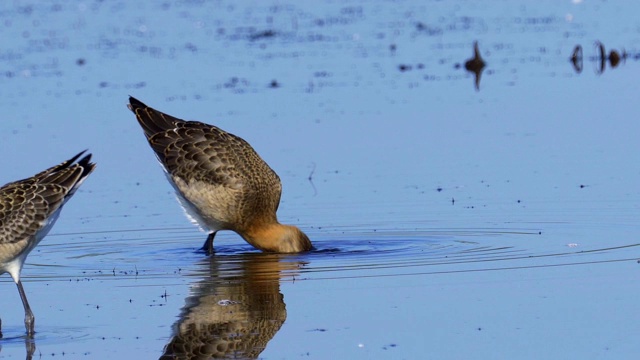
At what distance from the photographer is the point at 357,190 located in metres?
15.1

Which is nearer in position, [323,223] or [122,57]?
[323,223]

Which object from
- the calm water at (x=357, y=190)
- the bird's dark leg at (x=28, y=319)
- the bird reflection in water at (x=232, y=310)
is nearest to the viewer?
the bird reflection in water at (x=232, y=310)

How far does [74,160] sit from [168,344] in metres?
2.11

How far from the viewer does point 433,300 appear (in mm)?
10516

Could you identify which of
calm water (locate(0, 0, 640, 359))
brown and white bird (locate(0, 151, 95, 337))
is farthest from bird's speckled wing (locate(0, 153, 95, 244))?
calm water (locate(0, 0, 640, 359))

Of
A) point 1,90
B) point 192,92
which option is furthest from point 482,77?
point 1,90

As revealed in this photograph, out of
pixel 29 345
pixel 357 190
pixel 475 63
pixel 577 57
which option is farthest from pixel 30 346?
pixel 577 57

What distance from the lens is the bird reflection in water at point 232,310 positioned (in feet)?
31.0

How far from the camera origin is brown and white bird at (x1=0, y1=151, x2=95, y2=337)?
1083cm

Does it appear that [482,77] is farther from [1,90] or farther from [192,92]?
[1,90]

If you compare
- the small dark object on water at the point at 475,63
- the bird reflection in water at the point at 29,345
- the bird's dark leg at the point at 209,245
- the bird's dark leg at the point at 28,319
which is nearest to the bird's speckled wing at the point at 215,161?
the bird's dark leg at the point at 209,245

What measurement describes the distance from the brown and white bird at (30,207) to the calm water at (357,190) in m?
0.45

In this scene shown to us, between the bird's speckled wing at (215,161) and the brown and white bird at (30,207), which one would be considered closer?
the brown and white bird at (30,207)

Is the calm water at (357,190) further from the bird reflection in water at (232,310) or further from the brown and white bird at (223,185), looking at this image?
the brown and white bird at (223,185)
